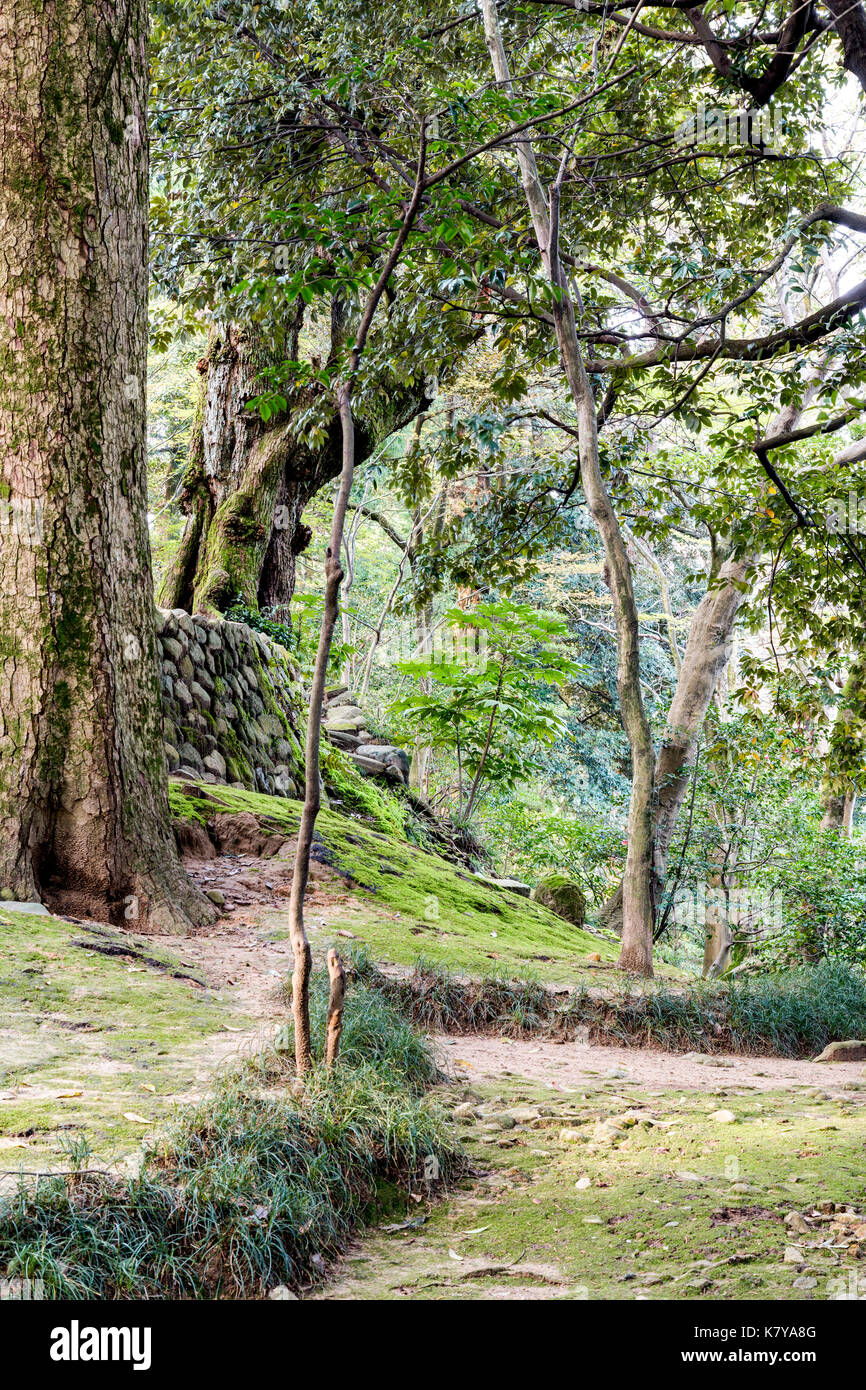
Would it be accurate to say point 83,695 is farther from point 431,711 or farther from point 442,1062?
point 431,711

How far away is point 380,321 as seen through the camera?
326 inches

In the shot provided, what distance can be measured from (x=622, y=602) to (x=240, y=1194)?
5011 mm

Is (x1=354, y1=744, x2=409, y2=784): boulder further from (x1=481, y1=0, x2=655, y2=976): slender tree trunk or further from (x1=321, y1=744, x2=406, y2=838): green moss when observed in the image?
(x1=481, y1=0, x2=655, y2=976): slender tree trunk

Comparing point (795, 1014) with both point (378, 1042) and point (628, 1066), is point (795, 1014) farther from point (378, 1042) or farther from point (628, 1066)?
point (378, 1042)

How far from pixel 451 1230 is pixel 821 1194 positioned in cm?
104

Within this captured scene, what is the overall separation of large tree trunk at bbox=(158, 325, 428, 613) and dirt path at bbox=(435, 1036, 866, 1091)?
22.1 ft

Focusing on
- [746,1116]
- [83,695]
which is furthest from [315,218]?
[746,1116]

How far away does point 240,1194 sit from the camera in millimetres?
2207

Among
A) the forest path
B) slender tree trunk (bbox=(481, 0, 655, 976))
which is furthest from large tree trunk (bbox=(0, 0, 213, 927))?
slender tree trunk (bbox=(481, 0, 655, 976))

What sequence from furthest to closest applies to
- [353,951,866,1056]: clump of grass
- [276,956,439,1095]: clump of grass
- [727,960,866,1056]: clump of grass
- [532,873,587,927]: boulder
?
[532,873,587,927]: boulder
[727,960,866,1056]: clump of grass
[353,951,866,1056]: clump of grass
[276,956,439,1095]: clump of grass

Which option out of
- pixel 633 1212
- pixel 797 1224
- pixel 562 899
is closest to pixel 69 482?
pixel 633 1212

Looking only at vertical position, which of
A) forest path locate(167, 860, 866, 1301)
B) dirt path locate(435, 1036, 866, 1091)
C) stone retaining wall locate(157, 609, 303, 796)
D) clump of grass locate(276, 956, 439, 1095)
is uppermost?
stone retaining wall locate(157, 609, 303, 796)

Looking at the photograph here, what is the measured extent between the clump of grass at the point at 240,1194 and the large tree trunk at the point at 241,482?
814 cm

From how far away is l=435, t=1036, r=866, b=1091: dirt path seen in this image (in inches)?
165
